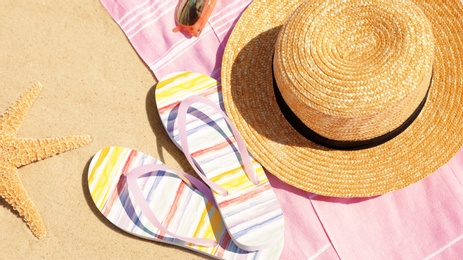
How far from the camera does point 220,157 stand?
2064mm

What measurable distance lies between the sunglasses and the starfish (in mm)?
646

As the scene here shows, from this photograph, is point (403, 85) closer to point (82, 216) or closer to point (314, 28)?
point (314, 28)

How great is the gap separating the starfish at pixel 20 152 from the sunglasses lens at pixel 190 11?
0.65m


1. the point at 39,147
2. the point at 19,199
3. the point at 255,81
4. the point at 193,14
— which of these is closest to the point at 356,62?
the point at 255,81

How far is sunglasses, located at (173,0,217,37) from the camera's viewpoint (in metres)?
2.17

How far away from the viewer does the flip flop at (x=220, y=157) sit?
196cm

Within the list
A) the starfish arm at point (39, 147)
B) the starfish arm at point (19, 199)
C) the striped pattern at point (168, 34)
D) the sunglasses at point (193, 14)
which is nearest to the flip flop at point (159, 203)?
the starfish arm at point (39, 147)

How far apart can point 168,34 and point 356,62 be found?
972 mm

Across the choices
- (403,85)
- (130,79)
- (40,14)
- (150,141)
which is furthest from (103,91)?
(403,85)

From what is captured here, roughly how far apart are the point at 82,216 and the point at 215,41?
0.94 m

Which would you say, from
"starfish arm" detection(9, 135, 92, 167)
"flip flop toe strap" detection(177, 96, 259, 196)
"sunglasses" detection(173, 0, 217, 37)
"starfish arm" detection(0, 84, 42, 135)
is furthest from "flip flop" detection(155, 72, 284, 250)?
"starfish arm" detection(0, 84, 42, 135)

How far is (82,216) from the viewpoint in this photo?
6.96ft

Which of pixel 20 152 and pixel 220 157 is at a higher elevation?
pixel 20 152

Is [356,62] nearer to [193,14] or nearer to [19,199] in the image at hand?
[193,14]
